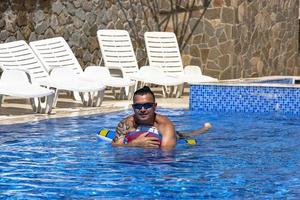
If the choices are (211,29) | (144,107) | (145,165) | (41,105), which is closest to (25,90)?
(41,105)

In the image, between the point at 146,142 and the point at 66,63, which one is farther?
the point at 66,63

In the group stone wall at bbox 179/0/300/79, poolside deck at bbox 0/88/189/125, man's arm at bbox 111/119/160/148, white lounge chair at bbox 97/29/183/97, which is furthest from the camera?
stone wall at bbox 179/0/300/79

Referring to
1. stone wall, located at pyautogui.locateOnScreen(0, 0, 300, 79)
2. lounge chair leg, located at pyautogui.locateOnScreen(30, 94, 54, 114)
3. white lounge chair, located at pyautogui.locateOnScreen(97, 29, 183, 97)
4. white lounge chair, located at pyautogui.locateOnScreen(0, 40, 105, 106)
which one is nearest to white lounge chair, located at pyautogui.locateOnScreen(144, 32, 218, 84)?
white lounge chair, located at pyautogui.locateOnScreen(97, 29, 183, 97)

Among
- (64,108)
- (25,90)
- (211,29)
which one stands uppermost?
(211,29)

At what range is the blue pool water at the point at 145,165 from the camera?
6730 mm

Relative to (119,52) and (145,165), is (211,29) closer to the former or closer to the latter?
(119,52)

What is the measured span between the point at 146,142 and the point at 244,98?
5.57m

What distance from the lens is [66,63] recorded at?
15422mm

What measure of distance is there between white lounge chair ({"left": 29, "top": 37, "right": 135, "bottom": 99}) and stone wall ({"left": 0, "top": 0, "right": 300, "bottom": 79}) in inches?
32.6

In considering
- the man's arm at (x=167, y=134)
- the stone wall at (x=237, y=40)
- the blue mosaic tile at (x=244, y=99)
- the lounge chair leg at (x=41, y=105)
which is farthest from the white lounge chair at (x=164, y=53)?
the man's arm at (x=167, y=134)

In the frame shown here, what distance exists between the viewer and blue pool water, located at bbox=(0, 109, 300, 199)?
673 cm

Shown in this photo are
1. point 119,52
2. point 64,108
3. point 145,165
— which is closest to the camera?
point 145,165

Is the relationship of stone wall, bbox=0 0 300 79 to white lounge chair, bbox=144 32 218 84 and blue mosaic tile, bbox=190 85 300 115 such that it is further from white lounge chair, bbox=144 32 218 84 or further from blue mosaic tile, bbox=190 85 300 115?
blue mosaic tile, bbox=190 85 300 115

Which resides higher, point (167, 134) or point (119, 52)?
point (119, 52)
